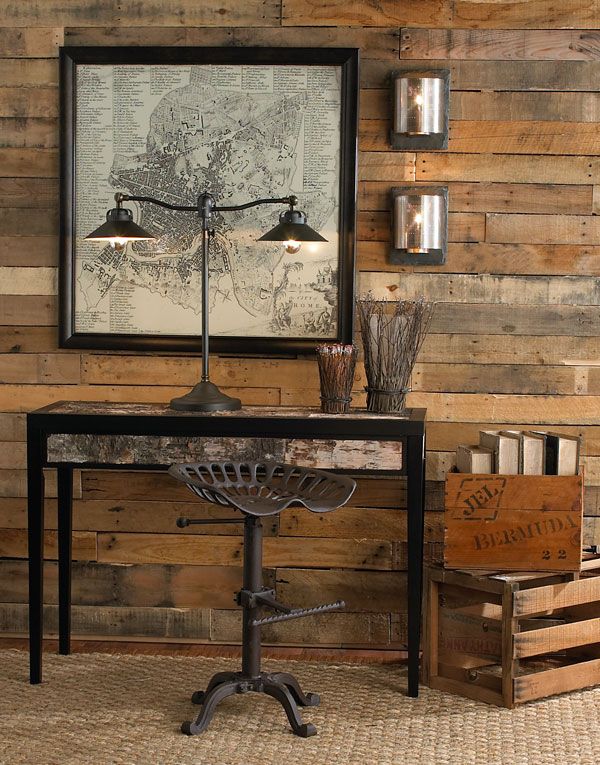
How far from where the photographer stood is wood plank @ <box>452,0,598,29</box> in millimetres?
3594

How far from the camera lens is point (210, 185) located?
367cm

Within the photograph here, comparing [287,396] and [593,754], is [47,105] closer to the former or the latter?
[287,396]

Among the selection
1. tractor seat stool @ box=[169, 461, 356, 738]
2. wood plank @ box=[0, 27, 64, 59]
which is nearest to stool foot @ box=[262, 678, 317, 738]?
tractor seat stool @ box=[169, 461, 356, 738]

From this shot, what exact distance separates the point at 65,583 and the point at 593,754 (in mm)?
1829

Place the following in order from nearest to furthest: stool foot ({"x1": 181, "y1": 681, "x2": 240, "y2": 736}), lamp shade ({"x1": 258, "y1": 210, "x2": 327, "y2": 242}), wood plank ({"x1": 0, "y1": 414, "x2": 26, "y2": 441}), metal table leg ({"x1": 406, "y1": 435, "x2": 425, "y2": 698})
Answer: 1. stool foot ({"x1": 181, "y1": 681, "x2": 240, "y2": 736})
2. metal table leg ({"x1": 406, "y1": 435, "x2": 425, "y2": 698})
3. lamp shade ({"x1": 258, "y1": 210, "x2": 327, "y2": 242})
4. wood plank ({"x1": 0, "y1": 414, "x2": 26, "y2": 441})

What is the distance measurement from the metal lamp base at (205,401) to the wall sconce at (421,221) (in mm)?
805

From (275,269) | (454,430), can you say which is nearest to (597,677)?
(454,430)

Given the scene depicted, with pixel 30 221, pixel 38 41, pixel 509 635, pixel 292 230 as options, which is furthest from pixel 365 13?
pixel 509 635

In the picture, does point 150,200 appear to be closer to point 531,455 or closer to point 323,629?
point 531,455

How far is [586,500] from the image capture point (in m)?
3.70

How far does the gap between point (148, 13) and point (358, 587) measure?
2134mm

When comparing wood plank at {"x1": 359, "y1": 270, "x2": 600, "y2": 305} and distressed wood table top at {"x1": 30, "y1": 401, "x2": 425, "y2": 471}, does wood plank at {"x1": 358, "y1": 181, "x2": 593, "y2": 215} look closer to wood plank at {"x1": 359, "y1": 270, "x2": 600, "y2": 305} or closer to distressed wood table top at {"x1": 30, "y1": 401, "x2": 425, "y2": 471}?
wood plank at {"x1": 359, "y1": 270, "x2": 600, "y2": 305}

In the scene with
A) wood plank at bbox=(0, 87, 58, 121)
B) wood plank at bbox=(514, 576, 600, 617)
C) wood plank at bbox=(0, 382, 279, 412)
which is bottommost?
wood plank at bbox=(514, 576, 600, 617)

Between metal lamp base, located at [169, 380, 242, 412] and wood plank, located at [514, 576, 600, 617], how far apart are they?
1.06 metres
